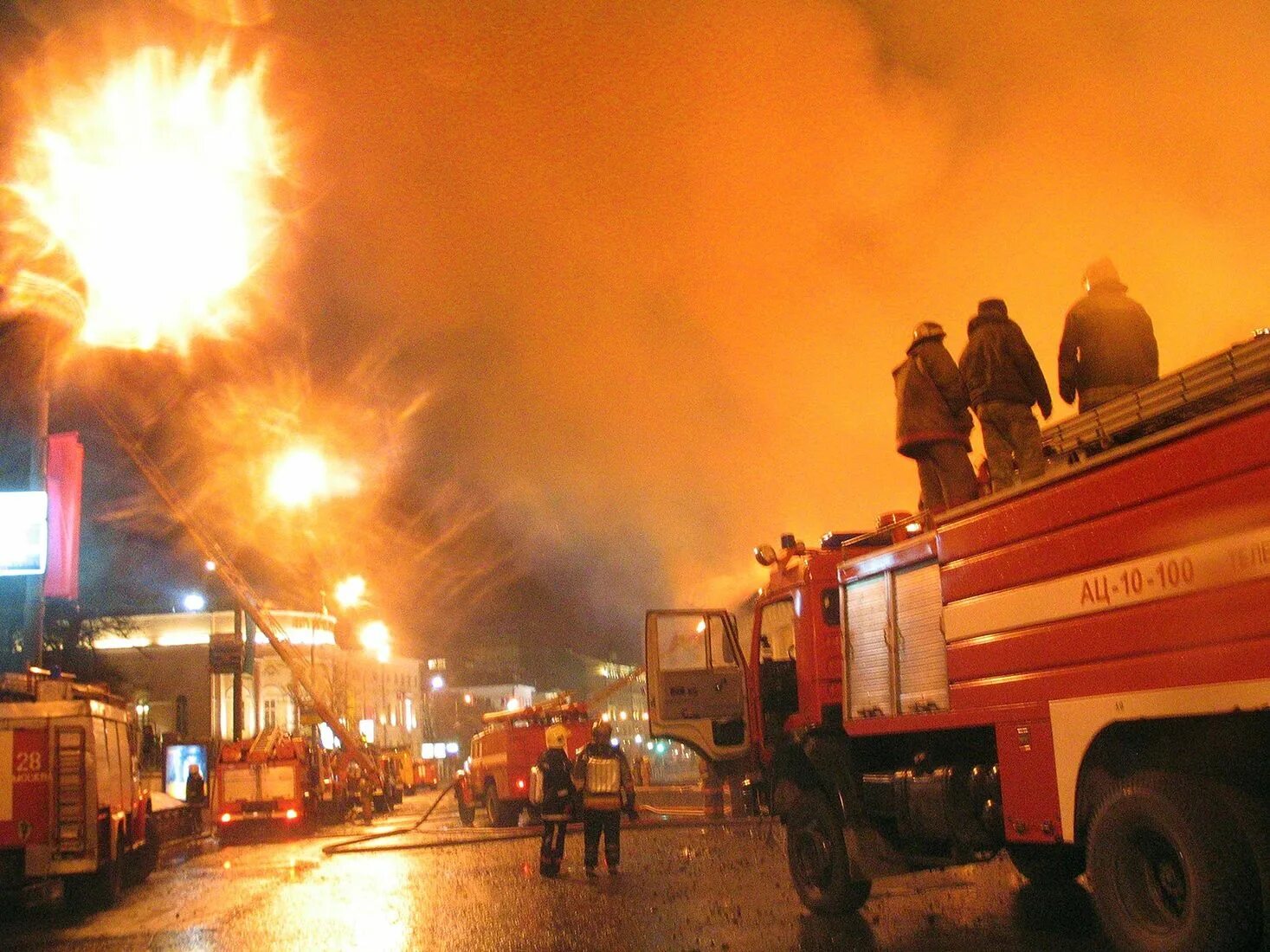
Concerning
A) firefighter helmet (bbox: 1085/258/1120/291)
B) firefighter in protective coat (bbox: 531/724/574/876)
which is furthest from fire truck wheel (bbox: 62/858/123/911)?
firefighter helmet (bbox: 1085/258/1120/291)

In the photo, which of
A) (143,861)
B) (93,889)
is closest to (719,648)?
(93,889)

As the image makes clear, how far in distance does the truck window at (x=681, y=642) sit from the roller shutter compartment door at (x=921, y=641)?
2531 millimetres

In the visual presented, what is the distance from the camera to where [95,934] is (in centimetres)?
1073

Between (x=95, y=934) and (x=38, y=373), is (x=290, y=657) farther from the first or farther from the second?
(x=95, y=934)

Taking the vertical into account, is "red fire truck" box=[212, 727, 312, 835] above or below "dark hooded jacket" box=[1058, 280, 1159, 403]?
below

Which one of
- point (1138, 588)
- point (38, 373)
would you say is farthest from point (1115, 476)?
point (38, 373)

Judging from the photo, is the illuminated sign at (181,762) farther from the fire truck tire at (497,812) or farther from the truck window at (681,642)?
the truck window at (681,642)

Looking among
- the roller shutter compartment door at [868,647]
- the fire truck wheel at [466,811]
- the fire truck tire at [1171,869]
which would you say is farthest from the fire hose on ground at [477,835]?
the fire truck tire at [1171,869]

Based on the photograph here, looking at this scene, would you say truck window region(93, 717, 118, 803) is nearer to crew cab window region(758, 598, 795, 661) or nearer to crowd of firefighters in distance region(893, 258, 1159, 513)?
crew cab window region(758, 598, 795, 661)

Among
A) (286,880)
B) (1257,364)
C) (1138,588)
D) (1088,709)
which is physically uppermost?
(1257,364)

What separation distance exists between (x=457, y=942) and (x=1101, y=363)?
605cm

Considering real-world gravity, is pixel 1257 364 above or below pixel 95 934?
above

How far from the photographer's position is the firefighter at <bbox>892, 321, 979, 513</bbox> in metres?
8.49

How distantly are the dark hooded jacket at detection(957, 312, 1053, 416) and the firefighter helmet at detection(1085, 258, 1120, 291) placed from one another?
2.06 feet
